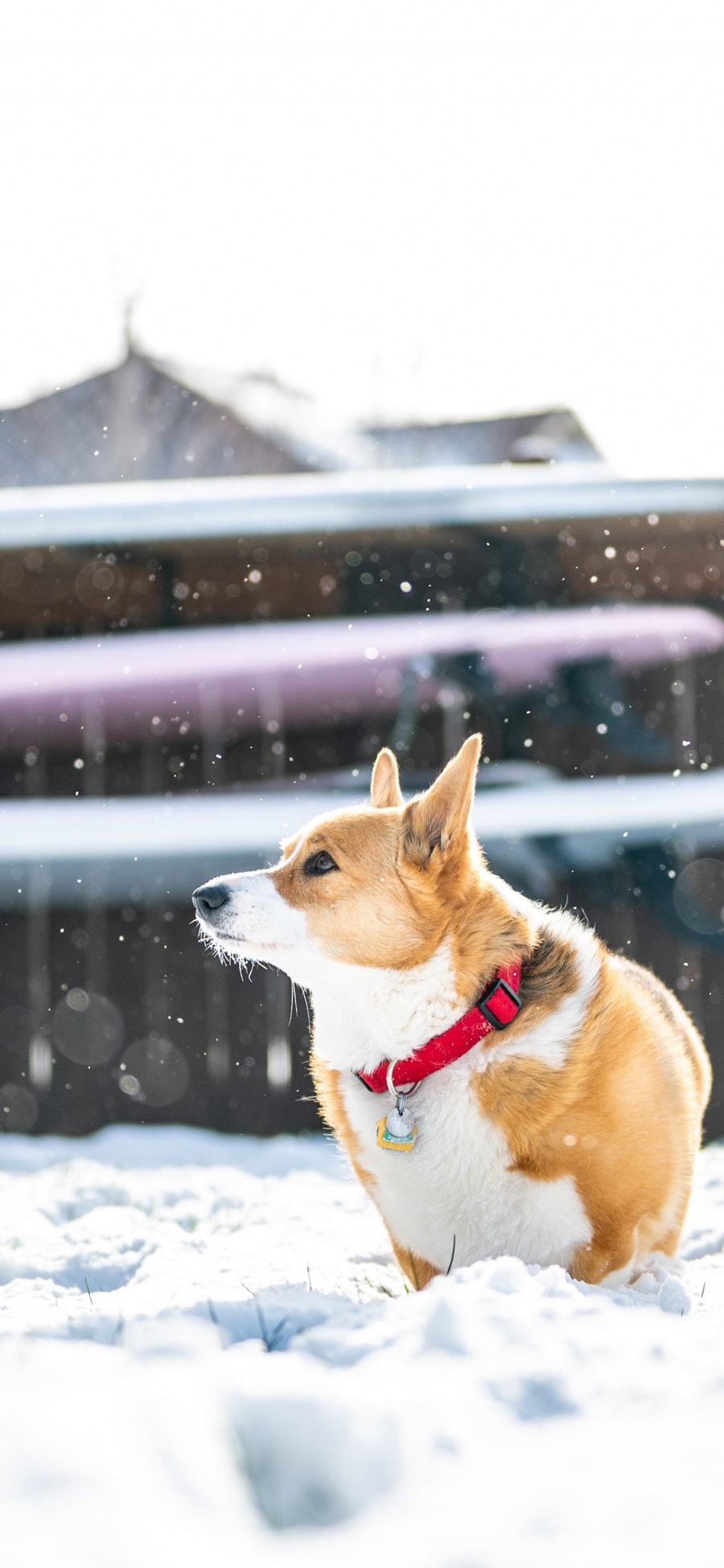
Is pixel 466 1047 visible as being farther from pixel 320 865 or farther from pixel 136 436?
pixel 136 436

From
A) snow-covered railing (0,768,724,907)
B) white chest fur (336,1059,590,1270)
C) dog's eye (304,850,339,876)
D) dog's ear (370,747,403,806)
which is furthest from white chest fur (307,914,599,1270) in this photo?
snow-covered railing (0,768,724,907)

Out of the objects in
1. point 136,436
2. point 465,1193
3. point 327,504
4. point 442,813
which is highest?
point 327,504

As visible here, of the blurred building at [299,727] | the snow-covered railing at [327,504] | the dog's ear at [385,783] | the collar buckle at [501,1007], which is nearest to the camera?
the collar buckle at [501,1007]

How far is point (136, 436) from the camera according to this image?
71.1ft

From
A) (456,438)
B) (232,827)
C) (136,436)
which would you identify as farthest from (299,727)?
(456,438)

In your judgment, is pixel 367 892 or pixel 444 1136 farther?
pixel 367 892

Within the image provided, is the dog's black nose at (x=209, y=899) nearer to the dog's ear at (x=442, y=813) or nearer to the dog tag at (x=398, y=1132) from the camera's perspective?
the dog's ear at (x=442, y=813)

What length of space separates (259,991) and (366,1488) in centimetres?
304

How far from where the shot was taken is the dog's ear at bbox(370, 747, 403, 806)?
2816mm

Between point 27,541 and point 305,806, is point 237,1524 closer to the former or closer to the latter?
point 305,806

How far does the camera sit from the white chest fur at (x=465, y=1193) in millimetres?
2020

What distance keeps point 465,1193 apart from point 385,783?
1.08m

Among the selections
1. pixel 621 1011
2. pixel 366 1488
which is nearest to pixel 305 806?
pixel 621 1011

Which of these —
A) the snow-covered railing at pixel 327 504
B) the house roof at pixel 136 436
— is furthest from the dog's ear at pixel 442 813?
the house roof at pixel 136 436
